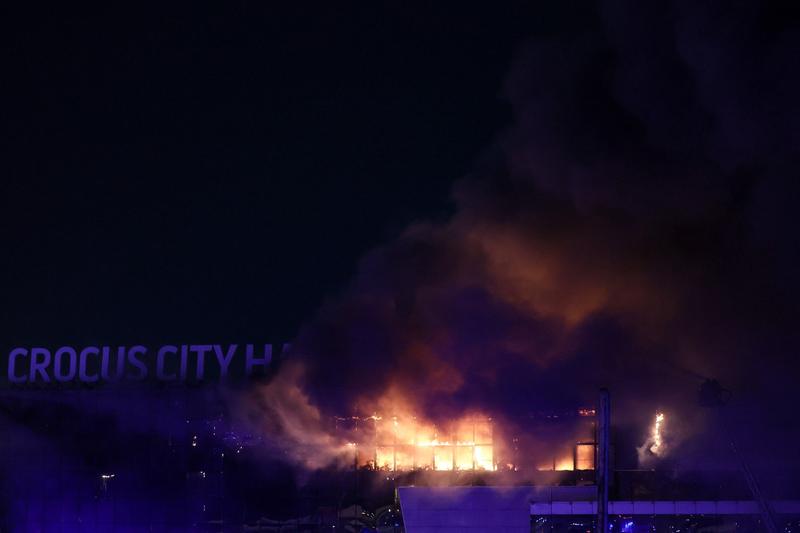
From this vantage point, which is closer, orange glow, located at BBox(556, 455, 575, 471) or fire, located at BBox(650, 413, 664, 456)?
fire, located at BBox(650, 413, 664, 456)

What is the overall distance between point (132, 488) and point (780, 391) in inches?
935

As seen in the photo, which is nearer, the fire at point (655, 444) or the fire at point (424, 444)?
the fire at point (655, 444)

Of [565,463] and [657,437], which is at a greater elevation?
[657,437]

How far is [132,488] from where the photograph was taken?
4309cm

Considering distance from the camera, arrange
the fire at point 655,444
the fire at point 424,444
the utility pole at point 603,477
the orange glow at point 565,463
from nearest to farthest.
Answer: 1. the utility pole at point 603,477
2. the fire at point 655,444
3. the orange glow at point 565,463
4. the fire at point 424,444

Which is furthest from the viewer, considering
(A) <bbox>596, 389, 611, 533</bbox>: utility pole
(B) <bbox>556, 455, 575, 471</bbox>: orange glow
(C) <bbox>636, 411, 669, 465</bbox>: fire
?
(B) <bbox>556, 455, 575, 471</bbox>: orange glow

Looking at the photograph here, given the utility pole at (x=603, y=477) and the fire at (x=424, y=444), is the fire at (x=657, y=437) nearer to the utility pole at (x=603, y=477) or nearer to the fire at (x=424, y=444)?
the fire at (x=424, y=444)

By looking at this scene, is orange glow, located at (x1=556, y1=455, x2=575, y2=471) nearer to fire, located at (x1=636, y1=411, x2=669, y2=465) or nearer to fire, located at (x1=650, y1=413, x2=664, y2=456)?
fire, located at (x1=636, y1=411, x2=669, y2=465)

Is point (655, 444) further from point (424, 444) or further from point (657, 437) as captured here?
point (424, 444)

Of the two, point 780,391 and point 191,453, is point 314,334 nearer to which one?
point 191,453

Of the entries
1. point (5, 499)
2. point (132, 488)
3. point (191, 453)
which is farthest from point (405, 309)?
point (5, 499)

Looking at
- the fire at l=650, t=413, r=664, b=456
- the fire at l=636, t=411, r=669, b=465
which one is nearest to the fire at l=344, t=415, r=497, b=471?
the fire at l=636, t=411, r=669, b=465

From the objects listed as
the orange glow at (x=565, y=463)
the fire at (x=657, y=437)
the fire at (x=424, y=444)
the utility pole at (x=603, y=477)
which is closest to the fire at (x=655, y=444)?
the fire at (x=657, y=437)

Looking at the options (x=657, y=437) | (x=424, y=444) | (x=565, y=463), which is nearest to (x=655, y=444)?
(x=657, y=437)
